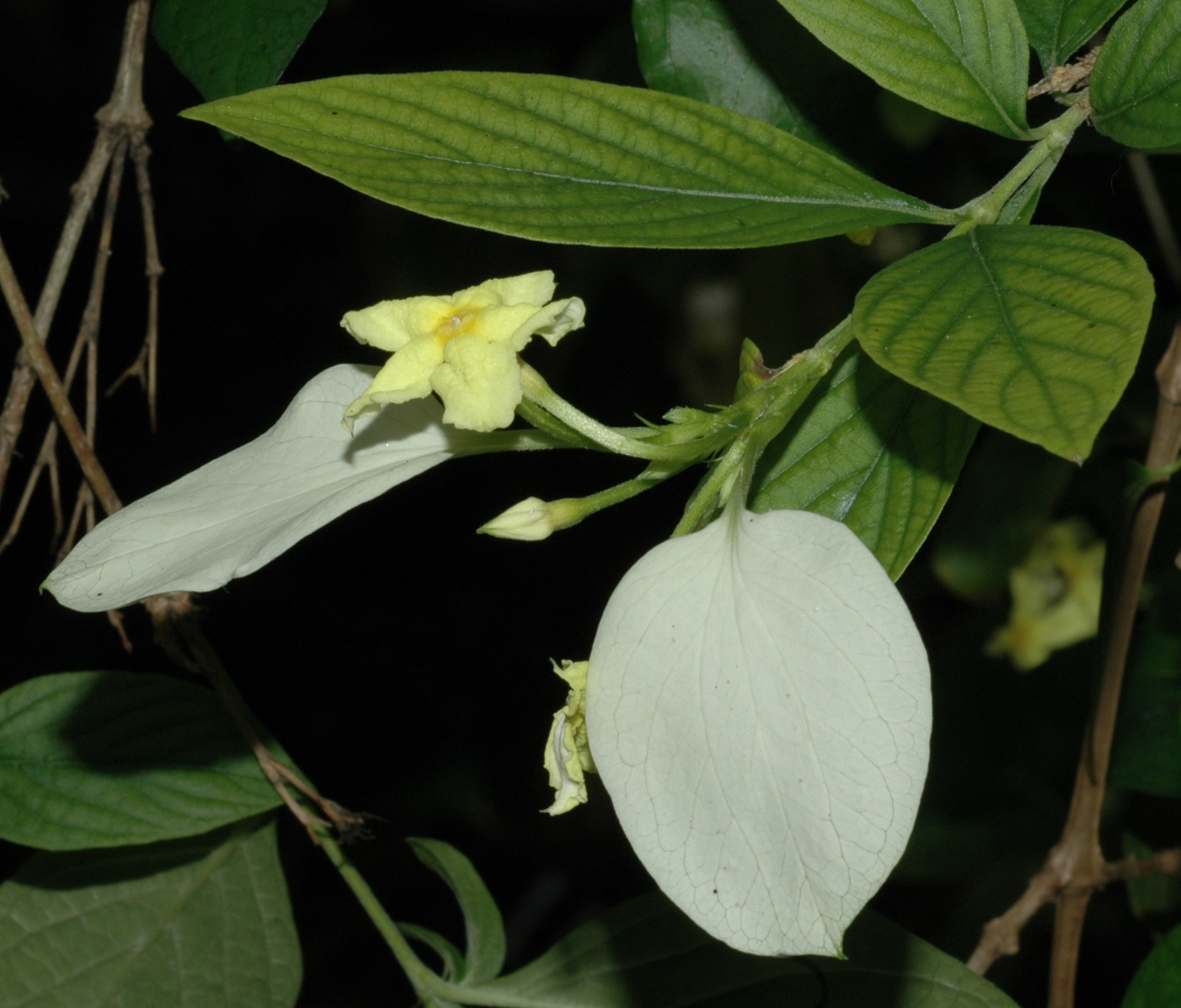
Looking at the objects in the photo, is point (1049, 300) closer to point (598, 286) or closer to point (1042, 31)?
point (1042, 31)

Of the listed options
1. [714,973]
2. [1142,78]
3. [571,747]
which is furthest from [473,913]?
[1142,78]

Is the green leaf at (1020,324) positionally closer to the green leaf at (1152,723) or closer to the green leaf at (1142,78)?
the green leaf at (1142,78)

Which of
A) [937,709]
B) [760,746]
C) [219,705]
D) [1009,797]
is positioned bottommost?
[1009,797]

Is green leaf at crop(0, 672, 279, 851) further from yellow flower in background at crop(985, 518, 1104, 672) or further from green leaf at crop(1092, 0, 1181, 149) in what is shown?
yellow flower in background at crop(985, 518, 1104, 672)

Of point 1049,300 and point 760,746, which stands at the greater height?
point 1049,300

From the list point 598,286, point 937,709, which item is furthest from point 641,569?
point 937,709

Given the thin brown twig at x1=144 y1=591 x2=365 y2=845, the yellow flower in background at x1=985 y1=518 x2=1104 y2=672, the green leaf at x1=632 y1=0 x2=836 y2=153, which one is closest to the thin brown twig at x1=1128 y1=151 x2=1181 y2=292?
the yellow flower in background at x1=985 y1=518 x2=1104 y2=672
